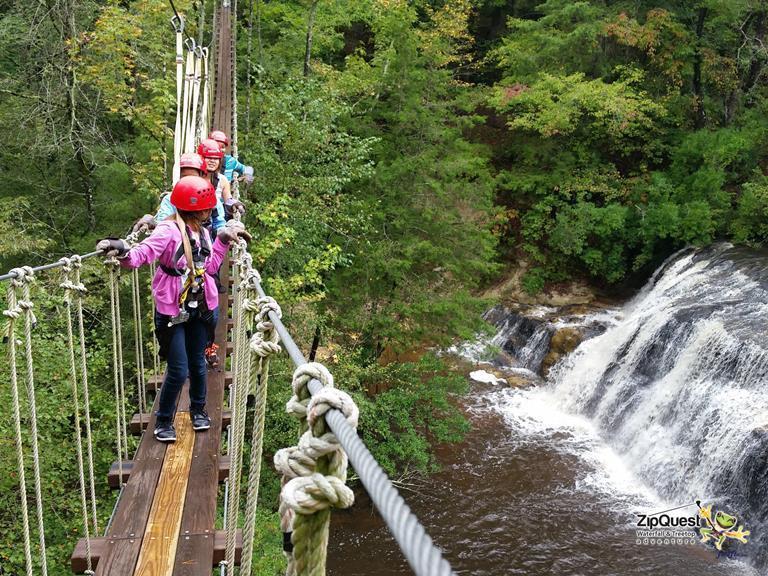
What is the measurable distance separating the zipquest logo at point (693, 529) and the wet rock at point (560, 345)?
14.2 ft

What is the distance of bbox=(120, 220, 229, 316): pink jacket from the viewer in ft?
8.37

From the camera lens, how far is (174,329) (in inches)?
112

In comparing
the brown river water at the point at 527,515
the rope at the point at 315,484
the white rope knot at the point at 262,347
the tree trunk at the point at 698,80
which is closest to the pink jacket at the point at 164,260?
the white rope knot at the point at 262,347

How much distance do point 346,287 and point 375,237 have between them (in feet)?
3.03

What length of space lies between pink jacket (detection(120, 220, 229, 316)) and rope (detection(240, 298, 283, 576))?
0.83 meters

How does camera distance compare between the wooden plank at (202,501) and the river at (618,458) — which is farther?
the river at (618,458)

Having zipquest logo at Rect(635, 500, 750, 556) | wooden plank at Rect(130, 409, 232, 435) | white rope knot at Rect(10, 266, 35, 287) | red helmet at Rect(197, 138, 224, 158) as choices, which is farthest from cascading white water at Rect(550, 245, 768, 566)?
white rope knot at Rect(10, 266, 35, 287)

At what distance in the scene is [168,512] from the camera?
91.4 inches

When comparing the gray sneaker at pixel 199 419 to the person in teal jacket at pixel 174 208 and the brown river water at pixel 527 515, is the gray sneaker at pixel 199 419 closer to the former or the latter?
the person in teal jacket at pixel 174 208

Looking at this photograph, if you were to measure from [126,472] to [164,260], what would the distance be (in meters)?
0.92

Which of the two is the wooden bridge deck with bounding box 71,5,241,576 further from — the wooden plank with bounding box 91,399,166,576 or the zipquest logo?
the zipquest logo

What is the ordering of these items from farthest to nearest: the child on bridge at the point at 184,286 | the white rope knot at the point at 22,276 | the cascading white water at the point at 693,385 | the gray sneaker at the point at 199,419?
the cascading white water at the point at 693,385 < the gray sneaker at the point at 199,419 < the child on bridge at the point at 184,286 < the white rope knot at the point at 22,276

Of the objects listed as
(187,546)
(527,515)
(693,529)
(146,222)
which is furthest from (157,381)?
(693,529)

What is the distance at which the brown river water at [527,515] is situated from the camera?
22.7 ft
